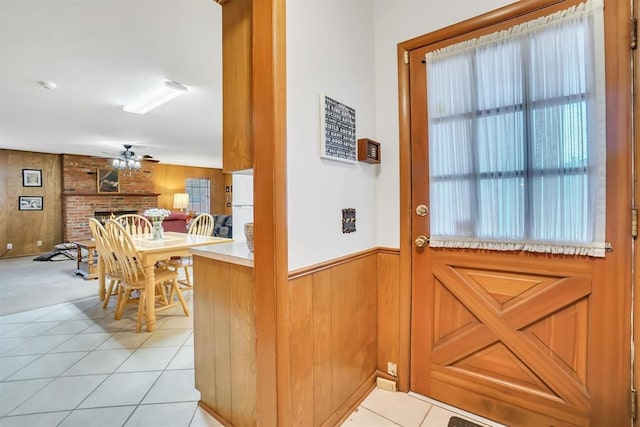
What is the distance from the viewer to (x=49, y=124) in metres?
4.36

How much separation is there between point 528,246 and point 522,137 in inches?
21.4

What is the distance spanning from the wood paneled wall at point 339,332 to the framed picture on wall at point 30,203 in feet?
27.7

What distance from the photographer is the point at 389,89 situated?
1766 mm

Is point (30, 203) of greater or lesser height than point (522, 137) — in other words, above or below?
below

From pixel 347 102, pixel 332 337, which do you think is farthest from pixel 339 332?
pixel 347 102

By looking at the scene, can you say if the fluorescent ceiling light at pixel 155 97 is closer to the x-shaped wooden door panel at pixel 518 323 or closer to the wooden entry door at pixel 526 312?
the wooden entry door at pixel 526 312

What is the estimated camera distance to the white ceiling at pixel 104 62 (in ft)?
6.16

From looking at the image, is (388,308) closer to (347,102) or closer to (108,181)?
(347,102)

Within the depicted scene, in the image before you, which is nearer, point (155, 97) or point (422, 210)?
point (422, 210)

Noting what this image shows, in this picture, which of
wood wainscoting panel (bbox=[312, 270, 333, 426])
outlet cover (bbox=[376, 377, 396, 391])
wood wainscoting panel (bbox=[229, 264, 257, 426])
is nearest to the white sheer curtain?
wood wainscoting panel (bbox=[312, 270, 333, 426])

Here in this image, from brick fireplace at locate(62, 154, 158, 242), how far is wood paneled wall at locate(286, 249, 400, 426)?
819 centimetres

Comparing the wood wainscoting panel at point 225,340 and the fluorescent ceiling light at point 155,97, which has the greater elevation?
the fluorescent ceiling light at point 155,97

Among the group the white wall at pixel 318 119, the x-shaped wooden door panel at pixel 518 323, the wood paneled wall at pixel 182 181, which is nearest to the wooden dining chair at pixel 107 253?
the white wall at pixel 318 119

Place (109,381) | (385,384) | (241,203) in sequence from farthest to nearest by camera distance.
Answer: (241,203), (109,381), (385,384)
